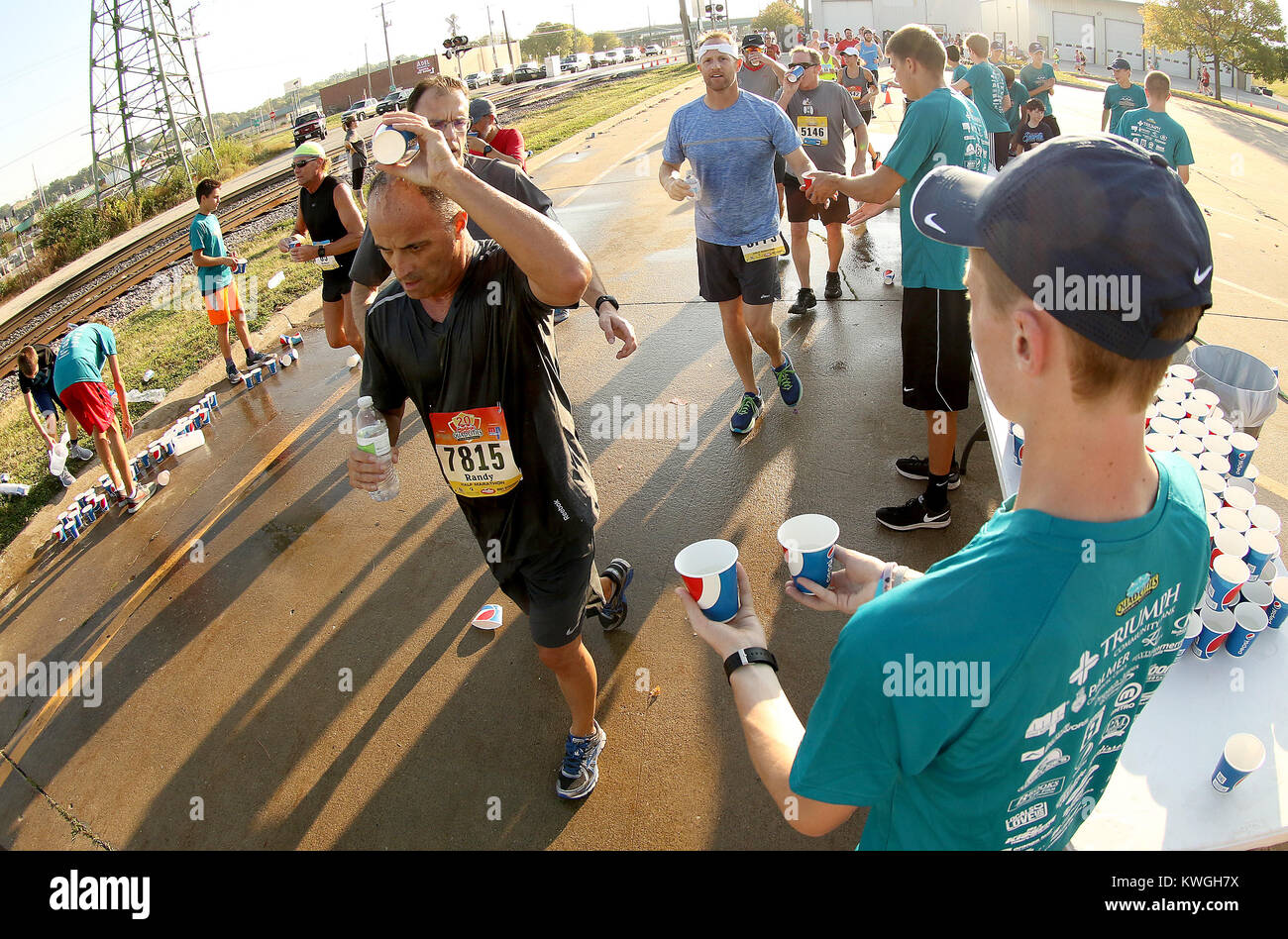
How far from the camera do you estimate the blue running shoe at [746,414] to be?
5715 mm

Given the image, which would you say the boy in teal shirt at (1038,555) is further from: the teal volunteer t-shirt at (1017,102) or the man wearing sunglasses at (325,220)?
the teal volunteer t-shirt at (1017,102)

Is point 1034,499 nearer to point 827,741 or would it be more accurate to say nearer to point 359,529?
point 827,741

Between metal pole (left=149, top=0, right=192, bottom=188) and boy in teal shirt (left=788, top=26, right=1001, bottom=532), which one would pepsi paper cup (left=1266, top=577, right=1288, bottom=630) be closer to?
boy in teal shirt (left=788, top=26, right=1001, bottom=532)

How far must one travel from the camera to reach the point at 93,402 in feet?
19.2

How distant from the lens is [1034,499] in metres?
1.16

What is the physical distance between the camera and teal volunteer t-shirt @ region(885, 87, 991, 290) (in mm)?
4074

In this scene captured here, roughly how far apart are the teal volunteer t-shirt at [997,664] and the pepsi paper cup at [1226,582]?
1.38 m

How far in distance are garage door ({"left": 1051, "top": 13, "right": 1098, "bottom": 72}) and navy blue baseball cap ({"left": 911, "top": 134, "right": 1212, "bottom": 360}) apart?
55574mm

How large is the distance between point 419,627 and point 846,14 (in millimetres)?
68874

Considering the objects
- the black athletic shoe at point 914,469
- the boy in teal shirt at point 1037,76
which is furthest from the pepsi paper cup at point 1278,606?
the boy in teal shirt at point 1037,76

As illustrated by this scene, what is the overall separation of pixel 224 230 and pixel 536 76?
53.0 m

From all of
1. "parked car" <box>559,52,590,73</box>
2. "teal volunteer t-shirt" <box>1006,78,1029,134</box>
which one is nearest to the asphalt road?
"teal volunteer t-shirt" <box>1006,78,1029,134</box>

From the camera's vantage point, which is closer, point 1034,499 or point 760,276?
point 1034,499
